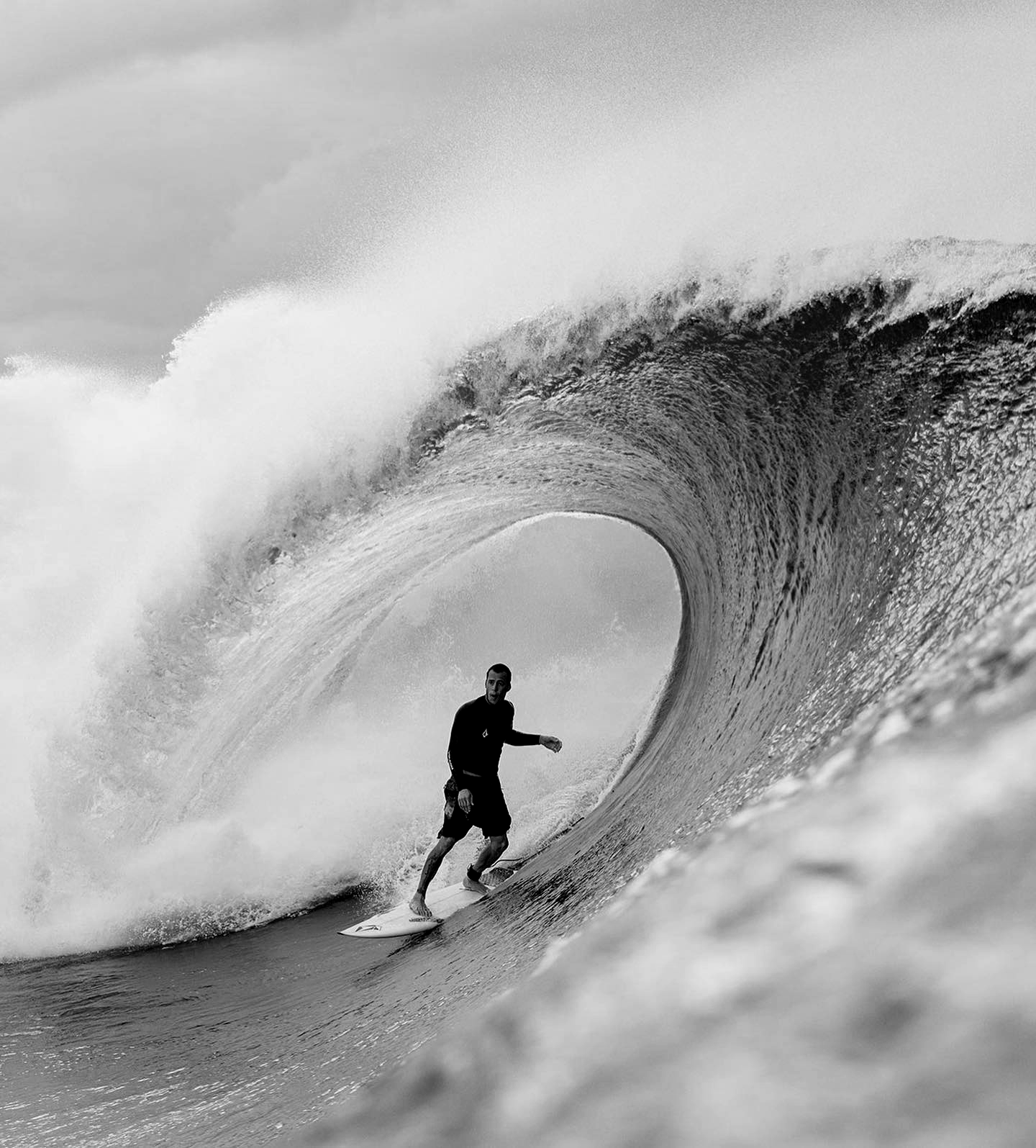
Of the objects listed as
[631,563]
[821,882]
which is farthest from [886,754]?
[631,563]

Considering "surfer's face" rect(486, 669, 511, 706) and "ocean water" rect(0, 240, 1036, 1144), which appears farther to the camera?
"surfer's face" rect(486, 669, 511, 706)

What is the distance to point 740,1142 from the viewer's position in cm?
36

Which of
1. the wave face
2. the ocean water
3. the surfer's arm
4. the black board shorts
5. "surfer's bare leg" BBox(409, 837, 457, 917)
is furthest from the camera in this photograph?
"surfer's bare leg" BBox(409, 837, 457, 917)

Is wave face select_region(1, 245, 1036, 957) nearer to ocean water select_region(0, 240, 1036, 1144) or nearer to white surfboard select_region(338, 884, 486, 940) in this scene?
ocean water select_region(0, 240, 1036, 1144)

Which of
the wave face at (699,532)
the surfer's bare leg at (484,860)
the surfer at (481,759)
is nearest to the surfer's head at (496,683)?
the surfer at (481,759)

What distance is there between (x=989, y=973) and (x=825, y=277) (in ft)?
19.2

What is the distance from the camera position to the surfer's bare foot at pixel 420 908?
6.49 metres

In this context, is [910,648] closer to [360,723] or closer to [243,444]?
[243,444]

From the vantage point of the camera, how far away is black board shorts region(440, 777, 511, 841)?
6195mm

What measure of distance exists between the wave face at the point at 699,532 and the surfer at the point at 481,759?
1.93ft

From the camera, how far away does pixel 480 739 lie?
6105 mm

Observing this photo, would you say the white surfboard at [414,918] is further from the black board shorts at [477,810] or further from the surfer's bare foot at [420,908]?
the black board shorts at [477,810]

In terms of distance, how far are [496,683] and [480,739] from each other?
39 centimetres

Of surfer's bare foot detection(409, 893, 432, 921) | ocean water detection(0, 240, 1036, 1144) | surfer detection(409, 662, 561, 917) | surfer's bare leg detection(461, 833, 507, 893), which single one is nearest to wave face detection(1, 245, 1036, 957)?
ocean water detection(0, 240, 1036, 1144)
